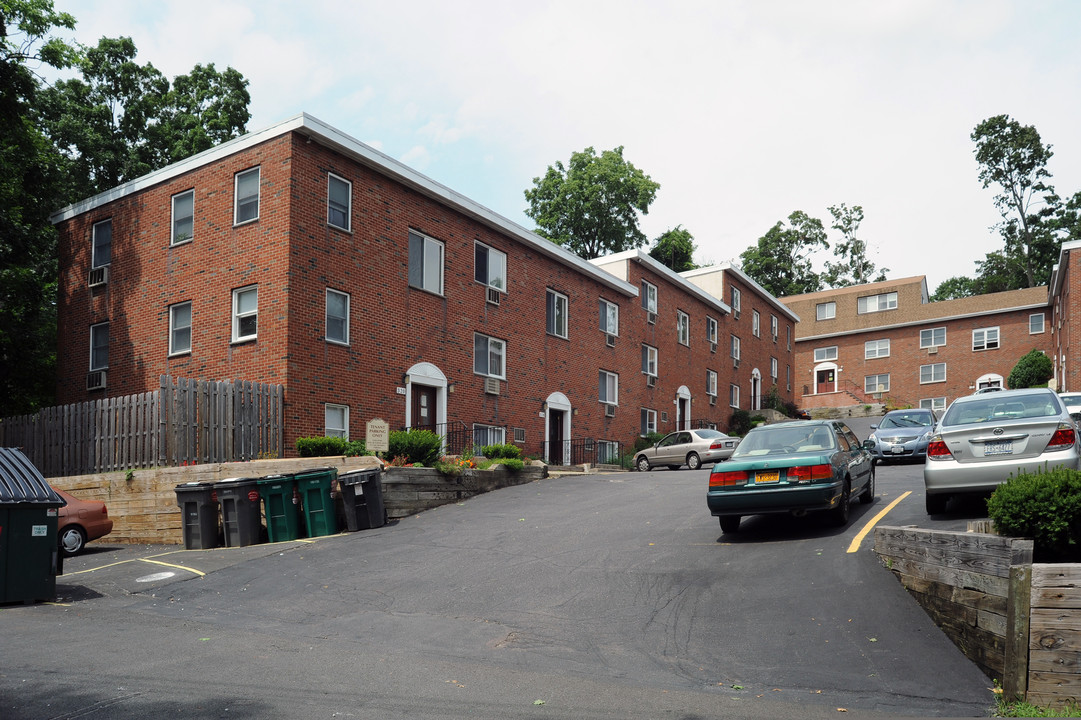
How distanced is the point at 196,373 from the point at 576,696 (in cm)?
1756

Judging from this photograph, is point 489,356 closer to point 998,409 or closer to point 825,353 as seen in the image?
point 998,409

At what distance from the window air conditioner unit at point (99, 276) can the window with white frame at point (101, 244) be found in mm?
221

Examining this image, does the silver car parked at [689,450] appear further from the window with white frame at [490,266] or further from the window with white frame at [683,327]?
the window with white frame at [683,327]

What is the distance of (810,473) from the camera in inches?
468

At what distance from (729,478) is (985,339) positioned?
49.5m

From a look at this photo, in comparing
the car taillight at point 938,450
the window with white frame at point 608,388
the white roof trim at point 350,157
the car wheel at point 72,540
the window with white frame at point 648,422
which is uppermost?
the white roof trim at point 350,157

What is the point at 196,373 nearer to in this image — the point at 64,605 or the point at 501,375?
the point at 501,375

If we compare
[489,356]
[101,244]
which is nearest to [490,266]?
[489,356]

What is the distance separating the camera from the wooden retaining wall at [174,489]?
17.0 metres

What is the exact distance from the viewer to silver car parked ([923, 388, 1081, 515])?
10836 mm

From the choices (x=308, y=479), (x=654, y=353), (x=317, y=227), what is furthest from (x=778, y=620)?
(x=654, y=353)

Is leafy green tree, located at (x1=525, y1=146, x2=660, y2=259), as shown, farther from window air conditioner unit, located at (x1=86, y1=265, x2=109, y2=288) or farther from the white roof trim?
window air conditioner unit, located at (x1=86, y1=265, x2=109, y2=288)

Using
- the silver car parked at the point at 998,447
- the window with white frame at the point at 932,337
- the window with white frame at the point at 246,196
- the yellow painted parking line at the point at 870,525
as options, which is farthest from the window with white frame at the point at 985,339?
the window with white frame at the point at 246,196

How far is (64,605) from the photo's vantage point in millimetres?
11094
